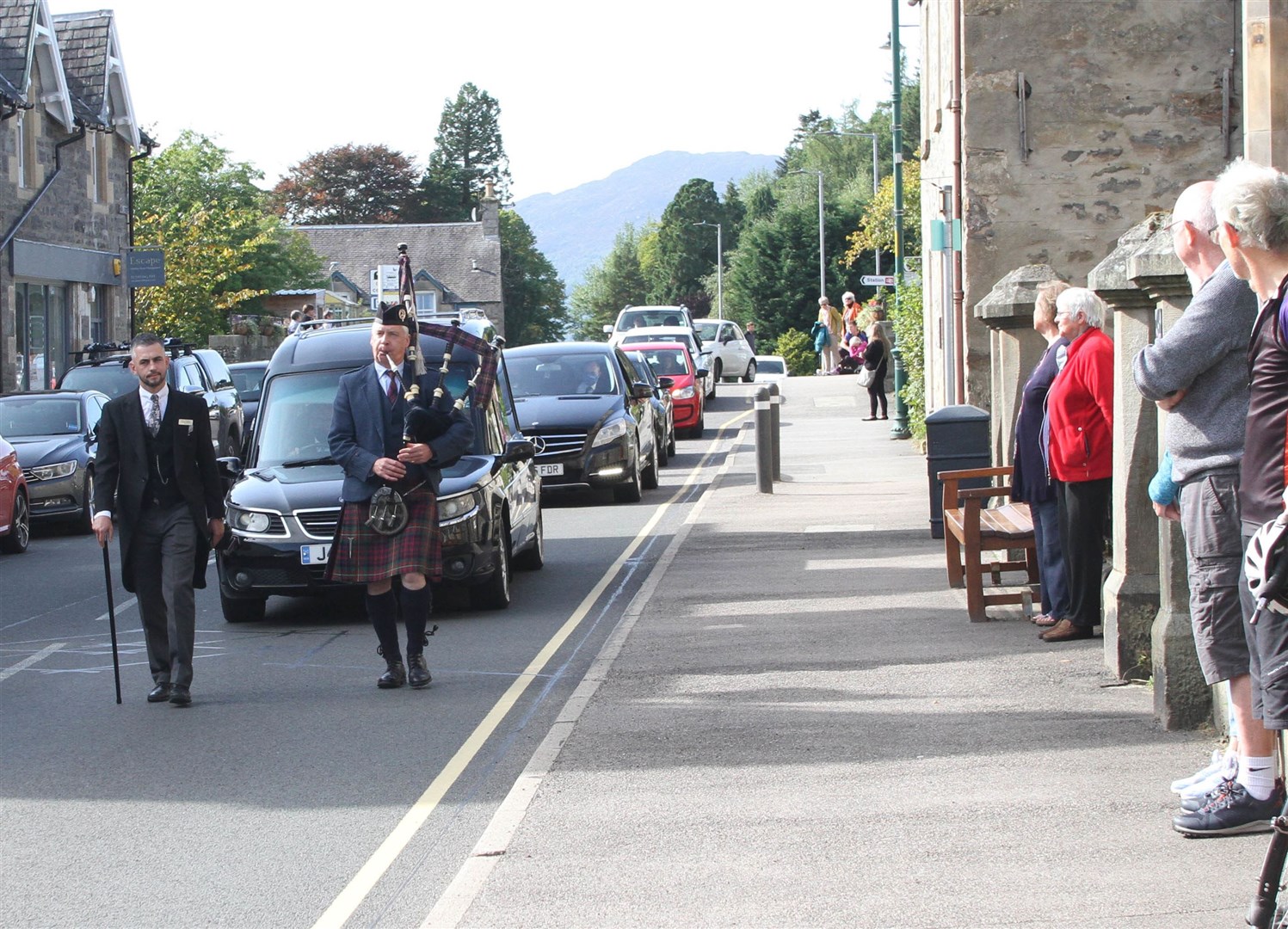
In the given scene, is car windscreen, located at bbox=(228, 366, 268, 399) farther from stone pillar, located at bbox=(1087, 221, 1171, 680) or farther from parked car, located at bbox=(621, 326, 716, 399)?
stone pillar, located at bbox=(1087, 221, 1171, 680)

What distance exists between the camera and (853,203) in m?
88.9

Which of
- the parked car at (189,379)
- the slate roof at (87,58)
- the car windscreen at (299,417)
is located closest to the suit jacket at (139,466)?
the car windscreen at (299,417)

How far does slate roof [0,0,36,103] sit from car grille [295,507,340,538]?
2441 centimetres

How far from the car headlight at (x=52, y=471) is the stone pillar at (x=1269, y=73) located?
13.9 metres

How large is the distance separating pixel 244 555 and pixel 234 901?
6080 millimetres

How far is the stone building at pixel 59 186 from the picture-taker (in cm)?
3309

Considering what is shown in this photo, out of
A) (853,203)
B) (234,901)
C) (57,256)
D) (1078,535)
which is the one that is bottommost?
(234,901)

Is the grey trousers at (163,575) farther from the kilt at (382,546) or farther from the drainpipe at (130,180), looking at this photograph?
the drainpipe at (130,180)

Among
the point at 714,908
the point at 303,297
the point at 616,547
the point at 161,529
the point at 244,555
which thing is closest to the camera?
the point at 714,908

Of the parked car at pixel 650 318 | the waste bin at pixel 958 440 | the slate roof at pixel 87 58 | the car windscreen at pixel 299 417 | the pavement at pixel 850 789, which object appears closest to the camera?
the pavement at pixel 850 789

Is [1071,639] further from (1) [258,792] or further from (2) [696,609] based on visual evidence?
(1) [258,792]

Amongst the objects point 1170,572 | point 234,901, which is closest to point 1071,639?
point 1170,572

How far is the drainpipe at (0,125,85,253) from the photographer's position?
32.7m

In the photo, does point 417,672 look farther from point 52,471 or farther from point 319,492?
point 52,471
